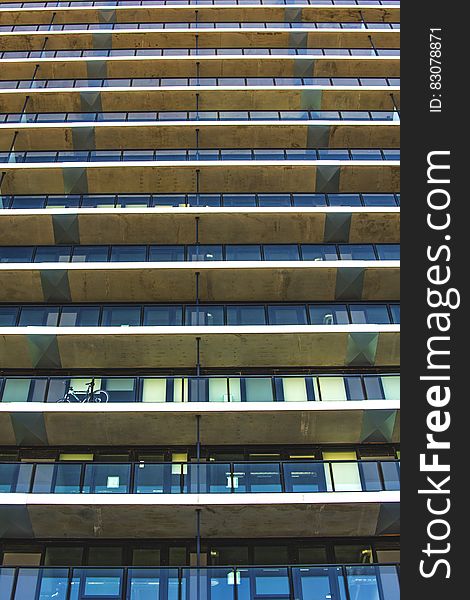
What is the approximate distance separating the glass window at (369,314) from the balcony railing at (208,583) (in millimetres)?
8070

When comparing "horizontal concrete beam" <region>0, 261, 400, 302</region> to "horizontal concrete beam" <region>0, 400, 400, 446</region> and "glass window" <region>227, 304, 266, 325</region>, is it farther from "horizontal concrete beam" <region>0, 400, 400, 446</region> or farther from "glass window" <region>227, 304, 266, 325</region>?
"horizontal concrete beam" <region>0, 400, 400, 446</region>

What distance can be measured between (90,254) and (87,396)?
5380 millimetres

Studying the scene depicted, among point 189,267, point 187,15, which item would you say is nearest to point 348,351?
point 189,267

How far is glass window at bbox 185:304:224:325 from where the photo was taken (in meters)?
19.1

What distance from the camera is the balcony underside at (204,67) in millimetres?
27797

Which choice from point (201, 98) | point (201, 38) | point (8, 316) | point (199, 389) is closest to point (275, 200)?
point (201, 98)

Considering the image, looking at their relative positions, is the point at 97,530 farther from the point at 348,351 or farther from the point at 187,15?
the point at 187,15

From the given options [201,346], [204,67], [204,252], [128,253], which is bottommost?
[201,346]

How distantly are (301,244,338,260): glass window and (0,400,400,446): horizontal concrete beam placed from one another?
Result: 580cm

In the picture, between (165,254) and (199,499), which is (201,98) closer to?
(165,254)

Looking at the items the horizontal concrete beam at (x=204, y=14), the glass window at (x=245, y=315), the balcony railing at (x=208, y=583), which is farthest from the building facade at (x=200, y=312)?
the horizontal concrete beam at (x=204, y=14)

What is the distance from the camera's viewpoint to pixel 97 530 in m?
15.2

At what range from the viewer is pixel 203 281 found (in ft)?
65.6

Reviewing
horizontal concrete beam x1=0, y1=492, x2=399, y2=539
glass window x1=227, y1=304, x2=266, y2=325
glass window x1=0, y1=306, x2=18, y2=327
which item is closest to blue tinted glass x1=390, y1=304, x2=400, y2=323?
glass window x1=227, y1=304, x2=266, y2=325
